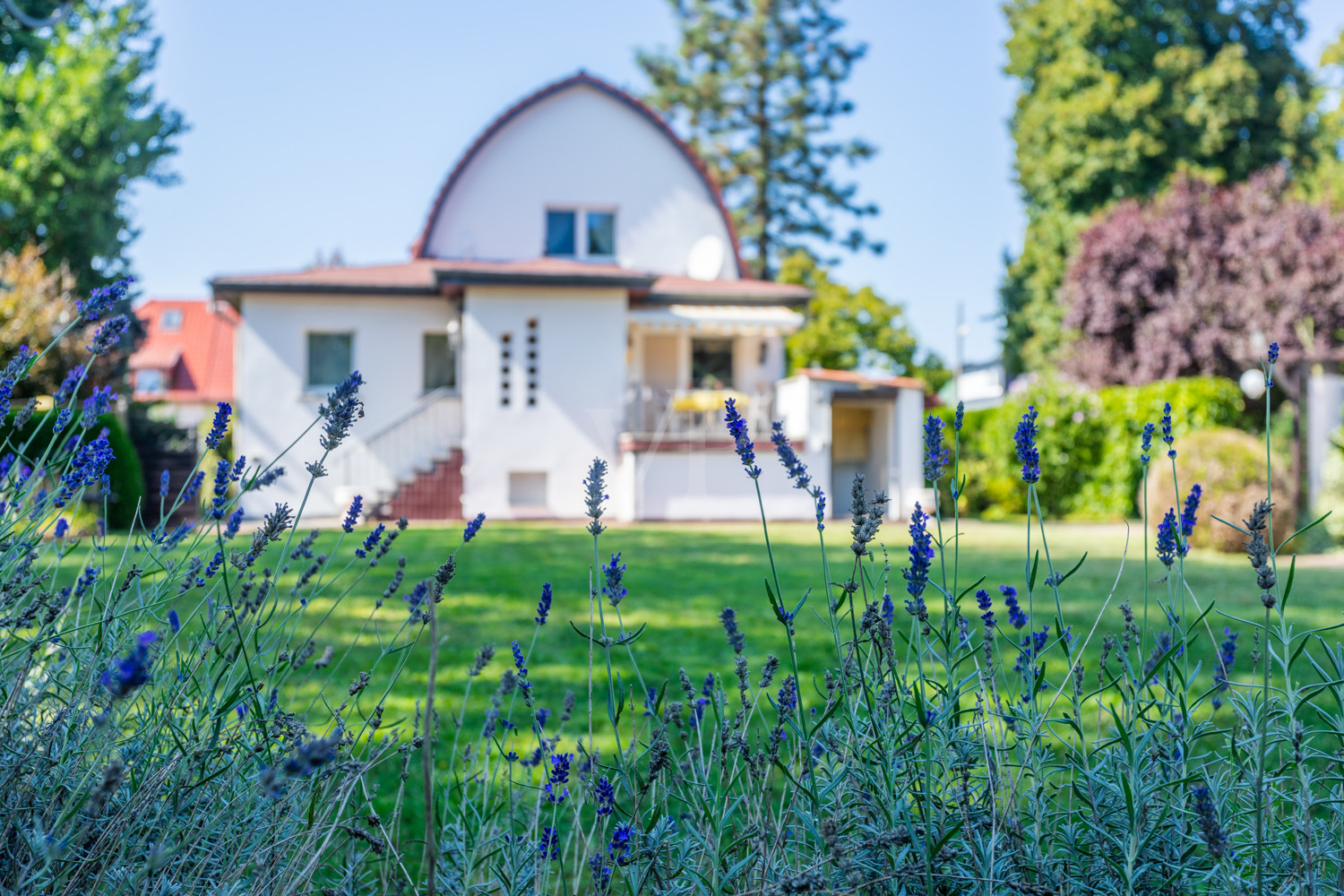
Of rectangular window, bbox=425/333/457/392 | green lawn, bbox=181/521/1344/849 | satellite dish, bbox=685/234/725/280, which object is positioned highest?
satellite dish, bbox=685/234/725/280

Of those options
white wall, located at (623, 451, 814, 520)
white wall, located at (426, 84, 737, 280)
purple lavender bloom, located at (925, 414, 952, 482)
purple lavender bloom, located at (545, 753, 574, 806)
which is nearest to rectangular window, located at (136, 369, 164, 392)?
white wall, located at (426, 84, 737, 280)

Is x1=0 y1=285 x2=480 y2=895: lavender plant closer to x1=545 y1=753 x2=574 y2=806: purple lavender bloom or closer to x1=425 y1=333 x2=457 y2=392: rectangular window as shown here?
x1=545 y1=753 x2=574 y2=806: purple lavender bloom

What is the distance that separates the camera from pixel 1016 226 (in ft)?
106

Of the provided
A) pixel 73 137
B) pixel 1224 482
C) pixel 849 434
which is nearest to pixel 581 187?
pixel 849 434

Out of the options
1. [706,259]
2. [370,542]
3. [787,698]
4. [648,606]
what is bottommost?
[648,606]

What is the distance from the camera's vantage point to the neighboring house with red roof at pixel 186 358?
36.8m

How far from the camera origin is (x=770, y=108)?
30625mm

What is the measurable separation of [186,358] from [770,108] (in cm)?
2594

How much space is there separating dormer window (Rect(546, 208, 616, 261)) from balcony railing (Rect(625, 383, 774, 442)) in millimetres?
3401

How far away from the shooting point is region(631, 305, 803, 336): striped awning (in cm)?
1616

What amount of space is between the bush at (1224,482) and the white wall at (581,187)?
32.0 ft

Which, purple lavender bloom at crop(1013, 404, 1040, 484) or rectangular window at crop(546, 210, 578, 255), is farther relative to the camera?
rectangular window at crop(546, 210, 578, 255)

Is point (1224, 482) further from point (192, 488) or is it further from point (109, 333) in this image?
point (109, 333)

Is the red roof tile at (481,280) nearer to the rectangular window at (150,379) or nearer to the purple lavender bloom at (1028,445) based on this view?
the purple lavender bloom at (1028,445)
